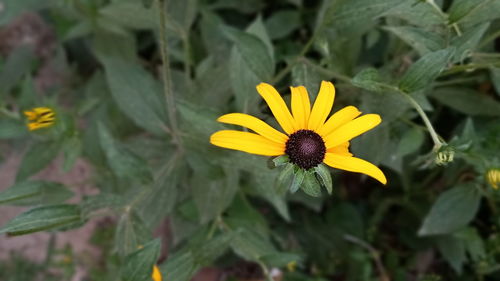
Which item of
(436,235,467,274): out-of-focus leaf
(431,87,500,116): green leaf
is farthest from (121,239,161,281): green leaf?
(436,235,467,274): out-of-focus leaf

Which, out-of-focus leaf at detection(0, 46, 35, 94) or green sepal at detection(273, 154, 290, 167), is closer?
green sepal at detection(273, 154, 290, 167)

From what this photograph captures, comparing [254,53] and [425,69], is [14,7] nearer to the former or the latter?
[254,53]

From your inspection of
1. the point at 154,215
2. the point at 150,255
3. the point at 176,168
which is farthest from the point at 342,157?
the point at 154,215

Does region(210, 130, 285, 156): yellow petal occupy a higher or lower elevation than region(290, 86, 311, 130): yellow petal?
lower

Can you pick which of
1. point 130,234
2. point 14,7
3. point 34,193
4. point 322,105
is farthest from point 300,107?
point 14,7

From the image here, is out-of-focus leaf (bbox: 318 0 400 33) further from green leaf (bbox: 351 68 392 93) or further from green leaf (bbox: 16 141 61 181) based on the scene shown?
green leaf (bbox: 16 141 61 181)

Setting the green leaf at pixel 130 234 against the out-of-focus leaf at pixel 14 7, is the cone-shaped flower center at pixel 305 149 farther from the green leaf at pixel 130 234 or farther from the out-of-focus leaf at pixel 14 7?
the out-of-focus leaf at pixel 14 7

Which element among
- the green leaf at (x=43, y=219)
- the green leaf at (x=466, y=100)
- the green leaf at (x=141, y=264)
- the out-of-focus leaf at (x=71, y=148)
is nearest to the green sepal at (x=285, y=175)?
the green leaf at (x=141, y=264)

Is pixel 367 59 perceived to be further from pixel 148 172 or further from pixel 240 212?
pixel 148 172
